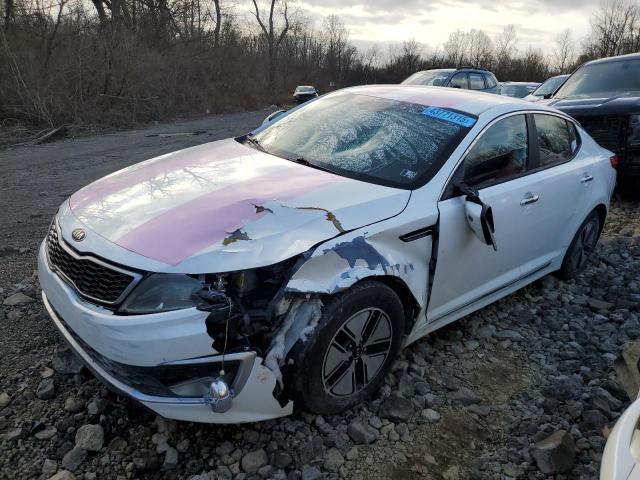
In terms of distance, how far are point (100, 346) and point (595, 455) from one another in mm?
2328

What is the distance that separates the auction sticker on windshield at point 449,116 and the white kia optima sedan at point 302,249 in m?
0.01

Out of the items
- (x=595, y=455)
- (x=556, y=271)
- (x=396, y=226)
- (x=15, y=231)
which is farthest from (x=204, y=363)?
(x=15, y=231)

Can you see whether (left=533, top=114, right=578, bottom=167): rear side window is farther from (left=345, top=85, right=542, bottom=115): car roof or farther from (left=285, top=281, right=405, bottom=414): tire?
(left=285, top=281, right=405, bottom=414): tire

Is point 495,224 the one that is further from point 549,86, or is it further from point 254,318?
point 549,86

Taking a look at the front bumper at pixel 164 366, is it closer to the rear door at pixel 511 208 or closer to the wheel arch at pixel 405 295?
the wheel arch at pixel 405 295

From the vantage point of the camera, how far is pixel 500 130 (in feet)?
10.5

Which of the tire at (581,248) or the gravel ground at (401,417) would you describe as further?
the tire at (581,248)

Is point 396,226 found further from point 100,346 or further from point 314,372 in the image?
point 100,346

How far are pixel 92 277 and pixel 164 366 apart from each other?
525 millimetres

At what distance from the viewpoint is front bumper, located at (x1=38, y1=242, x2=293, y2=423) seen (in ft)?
6.57

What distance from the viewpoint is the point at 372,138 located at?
313 centimetres

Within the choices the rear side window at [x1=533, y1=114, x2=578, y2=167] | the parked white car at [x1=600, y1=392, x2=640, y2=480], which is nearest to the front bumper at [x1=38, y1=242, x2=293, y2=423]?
the parked white car at [x1=600, y1=392, x2=640, y2=480]

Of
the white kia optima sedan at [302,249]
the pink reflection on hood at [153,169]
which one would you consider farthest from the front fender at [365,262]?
the pink reflection on hood at [153,169]

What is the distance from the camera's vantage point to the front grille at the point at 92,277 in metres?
2.09
